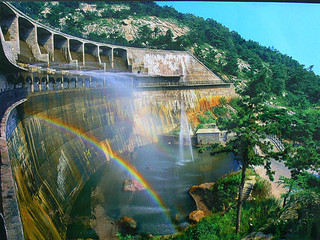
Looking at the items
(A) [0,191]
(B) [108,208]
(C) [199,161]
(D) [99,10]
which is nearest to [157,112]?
(C) [199,161]

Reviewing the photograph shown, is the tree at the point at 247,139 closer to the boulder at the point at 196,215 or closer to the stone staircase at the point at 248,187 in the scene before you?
the boulder at the point at 196,215

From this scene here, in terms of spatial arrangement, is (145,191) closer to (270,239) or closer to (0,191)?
(270,239)

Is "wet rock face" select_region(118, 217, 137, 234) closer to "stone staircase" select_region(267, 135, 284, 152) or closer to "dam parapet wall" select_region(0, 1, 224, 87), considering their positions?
"dam parapet wall" select_region(0, 1, 224, 87)

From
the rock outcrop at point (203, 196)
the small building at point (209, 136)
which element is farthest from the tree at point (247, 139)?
the small building at point (209, 136)

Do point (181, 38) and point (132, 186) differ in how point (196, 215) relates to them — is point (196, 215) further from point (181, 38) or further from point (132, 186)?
point (181, 38)

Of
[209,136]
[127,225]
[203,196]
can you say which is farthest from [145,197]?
[209,136]

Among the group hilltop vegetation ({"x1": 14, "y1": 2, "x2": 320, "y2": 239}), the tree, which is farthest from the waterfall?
the tree
